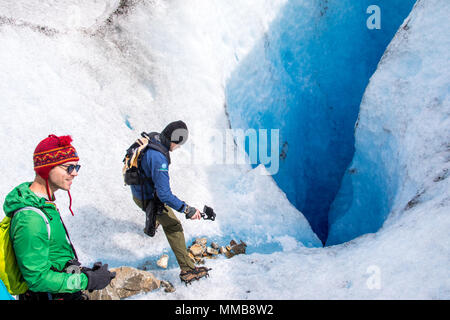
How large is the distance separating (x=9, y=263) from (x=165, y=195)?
1491 mm

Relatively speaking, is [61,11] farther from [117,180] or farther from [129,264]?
[129,264]

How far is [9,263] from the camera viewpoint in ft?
5.66

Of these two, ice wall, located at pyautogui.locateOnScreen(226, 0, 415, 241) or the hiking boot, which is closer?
the hiking boot

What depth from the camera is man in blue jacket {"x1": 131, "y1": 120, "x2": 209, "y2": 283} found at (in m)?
3.06

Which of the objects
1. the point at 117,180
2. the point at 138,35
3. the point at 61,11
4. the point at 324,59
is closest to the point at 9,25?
the point at 61,11

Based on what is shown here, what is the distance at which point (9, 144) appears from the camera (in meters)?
4.40

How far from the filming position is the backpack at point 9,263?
5.62ft

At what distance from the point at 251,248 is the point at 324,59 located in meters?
5.85

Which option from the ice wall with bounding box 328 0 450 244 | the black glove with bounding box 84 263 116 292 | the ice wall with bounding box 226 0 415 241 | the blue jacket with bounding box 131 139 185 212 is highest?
the ice wall with bounding box 226 0 415 241

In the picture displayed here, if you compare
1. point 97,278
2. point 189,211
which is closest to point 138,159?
point 189,211

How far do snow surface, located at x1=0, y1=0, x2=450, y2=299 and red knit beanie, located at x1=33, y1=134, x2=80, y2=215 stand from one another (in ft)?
5.90

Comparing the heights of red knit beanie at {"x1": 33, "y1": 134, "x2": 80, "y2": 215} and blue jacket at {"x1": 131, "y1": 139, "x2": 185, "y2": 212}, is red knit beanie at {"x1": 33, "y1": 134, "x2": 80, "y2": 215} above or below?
below

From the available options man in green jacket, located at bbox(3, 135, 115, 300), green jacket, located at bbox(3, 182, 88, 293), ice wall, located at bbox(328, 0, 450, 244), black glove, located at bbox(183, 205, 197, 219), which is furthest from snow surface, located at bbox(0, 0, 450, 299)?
green jacket, located at bbox(3, 182, 88, 293)

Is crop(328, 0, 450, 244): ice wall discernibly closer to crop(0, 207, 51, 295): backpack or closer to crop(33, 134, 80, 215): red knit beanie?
crop(33, 134, 80, 215): red knit beanie
